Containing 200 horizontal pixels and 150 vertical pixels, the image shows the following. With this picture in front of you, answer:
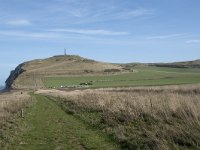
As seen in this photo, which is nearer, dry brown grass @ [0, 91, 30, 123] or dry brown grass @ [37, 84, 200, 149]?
dry brown grass @ [37, 84, 200, 149]

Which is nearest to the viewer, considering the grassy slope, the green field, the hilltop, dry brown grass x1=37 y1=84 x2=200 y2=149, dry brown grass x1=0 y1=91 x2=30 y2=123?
dry brown grass x1=37 y1=84 x2=200 y2=149

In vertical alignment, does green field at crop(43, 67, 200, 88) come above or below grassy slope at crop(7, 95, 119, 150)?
below

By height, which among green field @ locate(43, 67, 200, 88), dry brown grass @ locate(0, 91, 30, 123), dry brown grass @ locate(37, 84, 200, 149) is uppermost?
dry brown grass @ locate(37, 84, 200, 149)

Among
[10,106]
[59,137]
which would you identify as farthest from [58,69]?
[59,137]

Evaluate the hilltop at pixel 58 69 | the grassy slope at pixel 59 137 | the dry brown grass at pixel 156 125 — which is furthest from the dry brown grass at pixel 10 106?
the hilltop at pixel 58 69

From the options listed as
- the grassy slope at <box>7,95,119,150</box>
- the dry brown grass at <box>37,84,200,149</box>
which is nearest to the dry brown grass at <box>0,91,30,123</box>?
the grassy slope at <box>7,95,119,150</box>

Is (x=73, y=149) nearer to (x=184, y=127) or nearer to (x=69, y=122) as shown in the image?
(x=184, y=127)

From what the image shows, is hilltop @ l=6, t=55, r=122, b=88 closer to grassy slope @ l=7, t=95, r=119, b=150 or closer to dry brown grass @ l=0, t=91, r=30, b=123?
dry brown grass @ l=0, t=91, r=30, b=123

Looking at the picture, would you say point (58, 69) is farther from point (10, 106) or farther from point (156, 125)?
point (156, 125)

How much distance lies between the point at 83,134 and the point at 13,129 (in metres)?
3.56

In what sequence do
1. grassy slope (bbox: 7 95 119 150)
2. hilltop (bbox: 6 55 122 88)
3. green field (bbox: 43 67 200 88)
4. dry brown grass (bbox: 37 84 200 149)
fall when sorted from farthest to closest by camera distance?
1. hilltop (bbox: 6 55 122 88)
2. green field (bbox: 43 67 200 88)
3. grassy slope (bbox: 7 95 119 150)
4. dry brown grass (bbox: 37 84 200 149)

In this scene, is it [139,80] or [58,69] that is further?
[58,69]

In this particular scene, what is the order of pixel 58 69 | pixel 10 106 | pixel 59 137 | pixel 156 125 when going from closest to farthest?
pixel 156 125 → pixel 59 137 → pixel 10 106 → pixel 58 69

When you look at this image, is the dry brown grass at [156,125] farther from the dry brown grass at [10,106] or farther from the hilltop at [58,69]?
the hilltop at [58,69]
